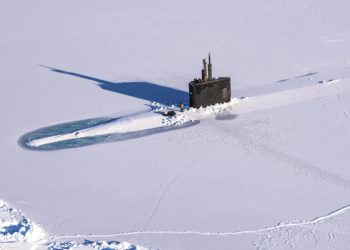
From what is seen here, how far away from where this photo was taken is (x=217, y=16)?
49.3ft

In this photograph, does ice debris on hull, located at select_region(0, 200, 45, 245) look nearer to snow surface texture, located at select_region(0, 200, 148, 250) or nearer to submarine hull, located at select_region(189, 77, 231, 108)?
snow surface texture, located at select_region(0, 200, 148, 250)

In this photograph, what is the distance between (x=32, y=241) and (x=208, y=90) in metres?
4.23

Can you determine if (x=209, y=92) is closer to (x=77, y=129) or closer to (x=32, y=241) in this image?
(x=77, y=129)

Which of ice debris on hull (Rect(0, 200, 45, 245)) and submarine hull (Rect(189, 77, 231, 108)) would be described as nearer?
ice debris on hull (Rect(0, 200, 45, 245))

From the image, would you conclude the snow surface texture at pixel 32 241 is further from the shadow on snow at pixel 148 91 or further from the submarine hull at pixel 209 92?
the shadow on snow at pixel 148 91

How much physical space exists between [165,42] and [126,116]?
11.8 feet

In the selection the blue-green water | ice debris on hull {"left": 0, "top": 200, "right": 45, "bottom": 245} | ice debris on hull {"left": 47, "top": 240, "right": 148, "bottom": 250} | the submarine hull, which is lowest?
ice debris on hull {"left": 47, "top": 240, "right": 148, "bottom": 250}

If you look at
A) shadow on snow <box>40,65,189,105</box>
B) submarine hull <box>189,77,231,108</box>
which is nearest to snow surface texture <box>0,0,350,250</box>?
shadow on snow <box>40,65,189,105</box>

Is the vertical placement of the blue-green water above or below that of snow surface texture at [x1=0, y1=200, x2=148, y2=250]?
above

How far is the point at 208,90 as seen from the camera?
34.4 ft

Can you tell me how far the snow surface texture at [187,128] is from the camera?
7.79 metres

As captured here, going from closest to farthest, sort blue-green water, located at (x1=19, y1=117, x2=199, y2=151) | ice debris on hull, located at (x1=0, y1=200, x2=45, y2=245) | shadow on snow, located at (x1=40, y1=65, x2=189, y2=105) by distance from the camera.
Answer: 1. ice debris on hull, located at (x1=0, y1=200, x2=45, y2=245)
2. blue-green water, located at (x1=19, y1=117, x2=199, y2=151)
3. shadow on snow, located at (x1=40, y1=65, x2=189, y2=105)

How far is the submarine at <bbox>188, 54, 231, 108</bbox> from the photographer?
10.4 m

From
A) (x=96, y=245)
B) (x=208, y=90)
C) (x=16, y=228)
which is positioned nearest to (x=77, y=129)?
(x=208, y=90)
